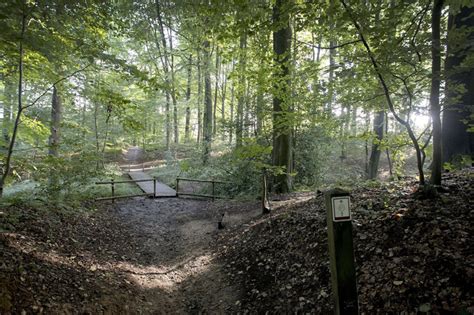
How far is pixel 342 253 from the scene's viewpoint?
2.46m

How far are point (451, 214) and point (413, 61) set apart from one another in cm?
228

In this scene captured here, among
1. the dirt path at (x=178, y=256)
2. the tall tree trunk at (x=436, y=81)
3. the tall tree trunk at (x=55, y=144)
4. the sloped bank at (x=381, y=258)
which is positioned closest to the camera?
the sloped bank at (x=381, y=258)

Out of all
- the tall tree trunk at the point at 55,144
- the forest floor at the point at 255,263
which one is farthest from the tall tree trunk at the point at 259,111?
the tall tree trunk at the point at 55,144

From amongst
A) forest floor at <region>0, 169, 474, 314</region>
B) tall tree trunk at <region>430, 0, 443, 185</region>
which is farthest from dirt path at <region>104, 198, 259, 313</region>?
tall tree trunk at <region>430, 0, 443, 185</region>

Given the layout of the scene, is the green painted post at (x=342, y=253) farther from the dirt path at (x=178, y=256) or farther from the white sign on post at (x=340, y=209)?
the dirt path at (x=178, y=256)

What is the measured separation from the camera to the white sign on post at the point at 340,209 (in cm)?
243

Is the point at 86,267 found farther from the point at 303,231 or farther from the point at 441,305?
the point at 441,305

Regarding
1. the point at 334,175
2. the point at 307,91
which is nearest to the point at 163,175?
the point at 334,175

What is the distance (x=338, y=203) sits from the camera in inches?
95.7

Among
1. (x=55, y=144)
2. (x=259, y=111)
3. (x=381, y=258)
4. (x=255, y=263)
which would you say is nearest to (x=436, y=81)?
(x=381, y=258)

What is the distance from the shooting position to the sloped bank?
290 cm

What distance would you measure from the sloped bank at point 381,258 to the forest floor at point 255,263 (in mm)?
14

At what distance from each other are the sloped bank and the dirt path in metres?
0.45

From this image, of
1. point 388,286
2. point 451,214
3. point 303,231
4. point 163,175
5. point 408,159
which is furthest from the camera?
point 408,159
